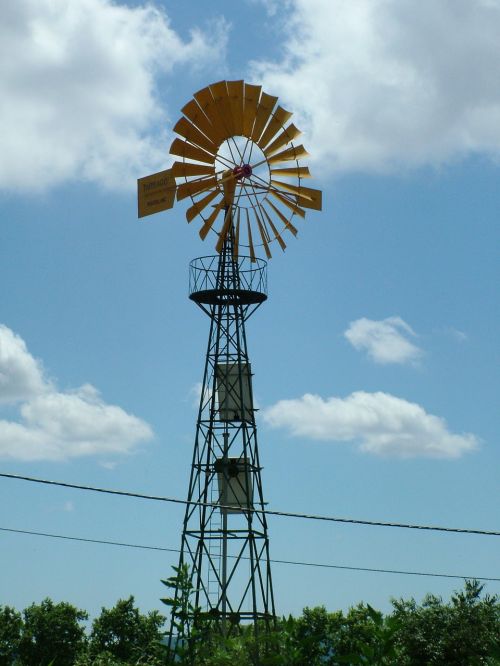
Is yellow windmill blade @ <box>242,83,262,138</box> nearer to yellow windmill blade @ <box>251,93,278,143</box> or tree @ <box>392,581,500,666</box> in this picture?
yellow windmill blade @ <box>251,93,278,143</box>

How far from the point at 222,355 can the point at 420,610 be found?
2263cm

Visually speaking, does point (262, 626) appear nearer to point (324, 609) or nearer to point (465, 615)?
point (465, 615)

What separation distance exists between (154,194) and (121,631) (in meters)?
37.3

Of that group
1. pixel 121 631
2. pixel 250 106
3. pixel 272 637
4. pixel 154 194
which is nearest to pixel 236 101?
pixel 250 106

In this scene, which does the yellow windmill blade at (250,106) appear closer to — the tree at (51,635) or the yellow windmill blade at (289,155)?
the yellow windmill blade at (289,155)

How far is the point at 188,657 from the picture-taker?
35.1 meters

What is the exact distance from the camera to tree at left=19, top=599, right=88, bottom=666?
64375 mm

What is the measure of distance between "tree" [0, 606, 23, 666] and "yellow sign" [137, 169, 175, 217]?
37.3m

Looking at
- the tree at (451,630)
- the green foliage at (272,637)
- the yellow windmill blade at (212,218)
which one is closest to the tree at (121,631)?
the green foliage at (272,637)

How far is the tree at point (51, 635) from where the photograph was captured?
6438 cm

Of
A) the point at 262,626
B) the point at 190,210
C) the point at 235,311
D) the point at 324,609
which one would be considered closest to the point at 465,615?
the point at 324,609

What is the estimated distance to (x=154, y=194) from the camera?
35375 mm

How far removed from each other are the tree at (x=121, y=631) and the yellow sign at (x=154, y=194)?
36.3m

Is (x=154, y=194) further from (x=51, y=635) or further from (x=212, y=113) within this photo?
(x=51, y=635)
